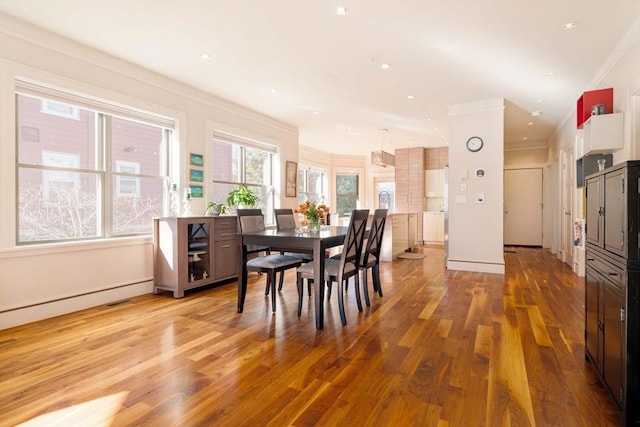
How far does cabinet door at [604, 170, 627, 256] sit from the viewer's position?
5.40ft

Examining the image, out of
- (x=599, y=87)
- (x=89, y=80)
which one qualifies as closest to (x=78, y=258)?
(x=89, y=80)

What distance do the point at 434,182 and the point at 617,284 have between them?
800cm

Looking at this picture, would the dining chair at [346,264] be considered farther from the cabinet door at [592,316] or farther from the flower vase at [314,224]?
the cabinet door at [592,316]

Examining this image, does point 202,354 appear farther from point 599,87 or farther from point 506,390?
point 599,87

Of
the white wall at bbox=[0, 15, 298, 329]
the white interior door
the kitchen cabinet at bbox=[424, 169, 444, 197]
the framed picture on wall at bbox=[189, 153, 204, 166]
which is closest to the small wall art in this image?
the white wall at bbox=[0, 15, 298, 329]

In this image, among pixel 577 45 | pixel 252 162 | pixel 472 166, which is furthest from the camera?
pixel 252 162

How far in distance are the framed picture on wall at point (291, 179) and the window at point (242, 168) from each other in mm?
372

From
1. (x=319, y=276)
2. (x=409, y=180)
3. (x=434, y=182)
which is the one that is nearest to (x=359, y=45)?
(x=319, y=276)

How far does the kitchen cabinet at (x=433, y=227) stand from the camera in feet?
29.9

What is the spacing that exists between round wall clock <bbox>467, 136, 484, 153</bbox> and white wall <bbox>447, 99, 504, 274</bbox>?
1.9 inches

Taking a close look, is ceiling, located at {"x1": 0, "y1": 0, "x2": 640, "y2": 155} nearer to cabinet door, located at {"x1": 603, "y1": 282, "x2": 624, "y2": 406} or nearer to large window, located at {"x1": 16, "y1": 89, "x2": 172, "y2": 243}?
large window, located at {"x1": 16, "y1": 89, "x2": 172, "y2": 243}

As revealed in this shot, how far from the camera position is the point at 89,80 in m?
3.60

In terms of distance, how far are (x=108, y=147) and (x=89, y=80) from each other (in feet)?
2.32

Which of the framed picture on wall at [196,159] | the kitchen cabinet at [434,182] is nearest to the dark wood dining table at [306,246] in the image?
the framed picture on wall at [196,159]
